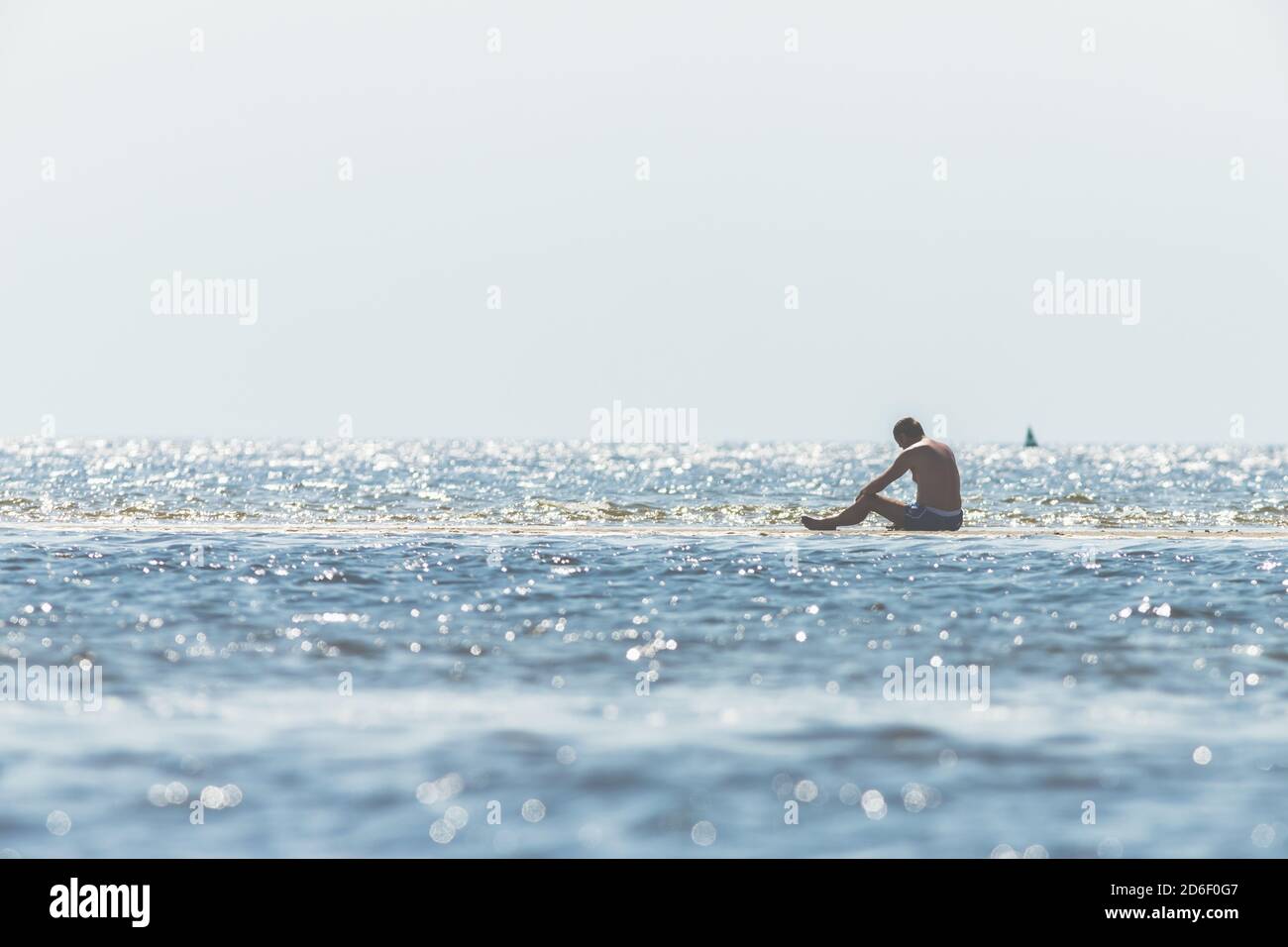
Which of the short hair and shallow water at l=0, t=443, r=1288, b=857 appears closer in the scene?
shallow water at l=0, t=443, r=1288, b=857

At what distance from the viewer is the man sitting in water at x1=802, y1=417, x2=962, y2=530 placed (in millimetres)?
24031

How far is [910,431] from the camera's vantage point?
962 inches

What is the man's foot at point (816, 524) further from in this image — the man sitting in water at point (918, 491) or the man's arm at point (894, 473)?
the man's arm at point (894, 473)

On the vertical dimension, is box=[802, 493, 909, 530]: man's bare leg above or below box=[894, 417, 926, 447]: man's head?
below

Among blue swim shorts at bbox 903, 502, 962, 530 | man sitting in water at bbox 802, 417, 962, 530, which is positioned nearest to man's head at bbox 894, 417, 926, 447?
man sitting in water at bbox 802, 417, 962, 530

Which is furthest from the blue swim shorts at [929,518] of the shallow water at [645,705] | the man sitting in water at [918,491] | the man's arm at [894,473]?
the shallow water at [645,705]

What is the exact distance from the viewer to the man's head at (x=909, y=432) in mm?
24328

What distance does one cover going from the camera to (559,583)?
1841cm

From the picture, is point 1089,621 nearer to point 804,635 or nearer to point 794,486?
point 804,635

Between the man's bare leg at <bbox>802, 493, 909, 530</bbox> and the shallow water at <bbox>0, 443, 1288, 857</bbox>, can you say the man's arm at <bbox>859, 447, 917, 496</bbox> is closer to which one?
the man's bare leg at <bbox>802, 493, 909, 530</bbox>

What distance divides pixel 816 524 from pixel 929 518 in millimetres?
1943

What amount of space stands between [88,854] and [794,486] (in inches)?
2342
